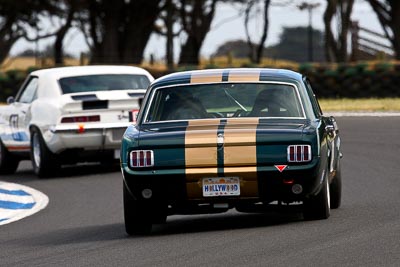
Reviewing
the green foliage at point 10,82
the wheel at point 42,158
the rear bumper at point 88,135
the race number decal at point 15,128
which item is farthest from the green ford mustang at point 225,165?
the green foliage at point 10,82

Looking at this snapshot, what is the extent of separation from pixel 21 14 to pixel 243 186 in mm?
42281

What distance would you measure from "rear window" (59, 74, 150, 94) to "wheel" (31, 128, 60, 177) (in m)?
0.78

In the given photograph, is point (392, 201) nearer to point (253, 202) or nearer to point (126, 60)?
point (253, 202)

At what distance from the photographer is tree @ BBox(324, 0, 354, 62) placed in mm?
43469

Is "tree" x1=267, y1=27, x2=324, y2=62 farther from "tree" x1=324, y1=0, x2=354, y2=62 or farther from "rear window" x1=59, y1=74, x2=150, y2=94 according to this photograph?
"rear window" x1=59, y1=74, x2=150, y2=94

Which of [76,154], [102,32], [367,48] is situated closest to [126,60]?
[102,32]

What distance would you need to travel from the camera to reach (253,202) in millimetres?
10234

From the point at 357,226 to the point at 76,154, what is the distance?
823cm

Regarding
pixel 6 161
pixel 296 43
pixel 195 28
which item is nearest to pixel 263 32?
pixel 195 28

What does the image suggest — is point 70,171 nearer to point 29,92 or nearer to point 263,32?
point 29,92

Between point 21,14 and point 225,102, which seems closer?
point 225,102

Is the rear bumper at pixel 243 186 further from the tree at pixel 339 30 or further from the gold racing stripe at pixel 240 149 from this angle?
the tree at pixel 339 30

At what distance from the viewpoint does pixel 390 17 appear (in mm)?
44594

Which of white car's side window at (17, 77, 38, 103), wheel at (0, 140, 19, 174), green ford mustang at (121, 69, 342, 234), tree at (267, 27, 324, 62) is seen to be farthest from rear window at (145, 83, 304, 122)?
tree at (267, 27, 324, 62)
